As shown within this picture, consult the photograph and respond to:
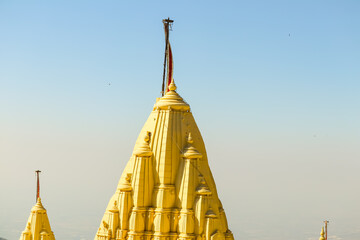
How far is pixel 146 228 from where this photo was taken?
149 feet

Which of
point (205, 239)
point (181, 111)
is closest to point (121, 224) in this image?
point (205, 239)

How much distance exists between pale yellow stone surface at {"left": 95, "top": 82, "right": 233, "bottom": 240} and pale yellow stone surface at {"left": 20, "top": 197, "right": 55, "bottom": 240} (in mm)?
4258

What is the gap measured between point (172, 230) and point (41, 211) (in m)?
9.91

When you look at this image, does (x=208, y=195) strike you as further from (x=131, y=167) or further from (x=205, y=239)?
(x=131, y=167)

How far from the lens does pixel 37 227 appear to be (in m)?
47.2

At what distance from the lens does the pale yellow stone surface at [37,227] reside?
47094 mm

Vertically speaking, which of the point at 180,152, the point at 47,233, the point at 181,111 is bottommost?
the point at 47,233

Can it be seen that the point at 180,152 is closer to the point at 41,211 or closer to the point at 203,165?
the point at 203,165

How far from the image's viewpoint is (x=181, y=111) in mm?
48062

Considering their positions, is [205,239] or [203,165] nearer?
[205,239]

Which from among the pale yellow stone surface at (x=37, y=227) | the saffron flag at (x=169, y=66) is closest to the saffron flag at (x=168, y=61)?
the saffron flag at (x=169, y=66)

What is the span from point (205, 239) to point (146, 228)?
4148 mm

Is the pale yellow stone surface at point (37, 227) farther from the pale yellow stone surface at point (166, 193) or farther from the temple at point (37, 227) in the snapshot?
the pale yellow stone surface at point (166, 193)

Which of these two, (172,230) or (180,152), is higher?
(180,152)
